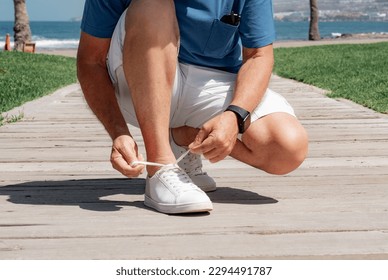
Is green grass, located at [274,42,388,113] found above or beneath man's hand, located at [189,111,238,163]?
beneath

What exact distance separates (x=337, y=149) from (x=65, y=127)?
7.01ft

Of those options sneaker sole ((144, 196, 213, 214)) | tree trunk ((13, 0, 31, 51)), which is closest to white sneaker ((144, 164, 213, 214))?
sneaker sole ((144, 196, 213, 214))

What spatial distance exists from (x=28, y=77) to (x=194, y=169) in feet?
27.2

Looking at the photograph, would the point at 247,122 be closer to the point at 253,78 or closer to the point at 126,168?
the point at 253,78

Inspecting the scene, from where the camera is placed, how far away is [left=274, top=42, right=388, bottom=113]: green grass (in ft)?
27.0

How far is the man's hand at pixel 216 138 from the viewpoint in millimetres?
2863

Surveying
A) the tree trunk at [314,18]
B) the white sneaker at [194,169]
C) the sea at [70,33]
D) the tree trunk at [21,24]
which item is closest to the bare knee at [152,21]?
the white sneaker at [194,169]

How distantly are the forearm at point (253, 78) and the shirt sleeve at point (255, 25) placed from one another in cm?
3

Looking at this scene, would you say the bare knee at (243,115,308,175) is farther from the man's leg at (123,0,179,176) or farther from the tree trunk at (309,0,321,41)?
the tree trunk at (309,0,321,41)

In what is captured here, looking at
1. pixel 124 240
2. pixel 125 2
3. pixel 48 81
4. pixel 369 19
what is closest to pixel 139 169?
pixel 124 240

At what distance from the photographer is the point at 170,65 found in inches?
117

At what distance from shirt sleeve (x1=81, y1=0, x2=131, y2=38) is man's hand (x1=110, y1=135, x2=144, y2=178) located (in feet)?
1.46

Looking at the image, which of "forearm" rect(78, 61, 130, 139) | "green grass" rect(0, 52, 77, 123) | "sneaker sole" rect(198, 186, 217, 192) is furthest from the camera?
"green grass" rect(0, 52, 77, 123)

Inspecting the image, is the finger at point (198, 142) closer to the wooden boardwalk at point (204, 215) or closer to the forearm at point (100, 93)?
the wooden boardwalk at point (204, 215)
